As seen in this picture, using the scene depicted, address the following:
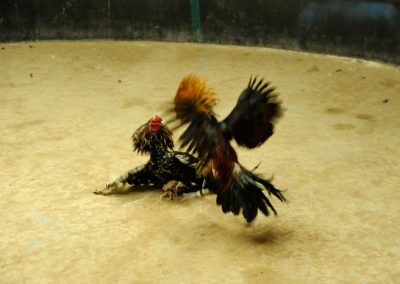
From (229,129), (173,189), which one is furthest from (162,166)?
(229,129)

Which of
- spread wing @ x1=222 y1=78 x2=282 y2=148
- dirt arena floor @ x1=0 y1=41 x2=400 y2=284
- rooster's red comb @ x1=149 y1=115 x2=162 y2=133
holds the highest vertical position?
spread wing @ x1=222 y1=78 x2=282 y2=148

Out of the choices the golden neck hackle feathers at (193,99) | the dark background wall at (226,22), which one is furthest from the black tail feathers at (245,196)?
the dark background wall at (226,22)

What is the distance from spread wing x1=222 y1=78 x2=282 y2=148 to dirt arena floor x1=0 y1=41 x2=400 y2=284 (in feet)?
1.56

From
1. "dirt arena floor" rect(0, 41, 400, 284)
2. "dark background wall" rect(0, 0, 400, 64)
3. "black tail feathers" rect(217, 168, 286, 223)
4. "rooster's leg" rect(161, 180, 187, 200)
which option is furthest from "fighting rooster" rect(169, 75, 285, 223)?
"dark background wall" rect(0, 0, 400, 64)

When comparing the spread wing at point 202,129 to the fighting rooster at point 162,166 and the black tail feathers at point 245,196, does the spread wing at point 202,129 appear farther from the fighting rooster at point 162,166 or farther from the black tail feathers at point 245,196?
the fighting rooster at point 162,166

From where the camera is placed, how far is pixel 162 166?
10.3ft

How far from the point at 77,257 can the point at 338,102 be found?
2.79 m

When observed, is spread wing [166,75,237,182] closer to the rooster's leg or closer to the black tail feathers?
the black tail feathers

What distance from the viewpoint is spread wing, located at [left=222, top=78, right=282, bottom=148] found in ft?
8.47

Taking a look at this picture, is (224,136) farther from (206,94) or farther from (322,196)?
(322,196)

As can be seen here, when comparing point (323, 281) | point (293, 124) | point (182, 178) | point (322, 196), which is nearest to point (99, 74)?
point (293, 124)

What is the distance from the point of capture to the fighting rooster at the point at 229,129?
256cm

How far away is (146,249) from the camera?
259 cm

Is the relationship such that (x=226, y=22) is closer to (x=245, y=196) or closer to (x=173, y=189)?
(x=173, y=189)
